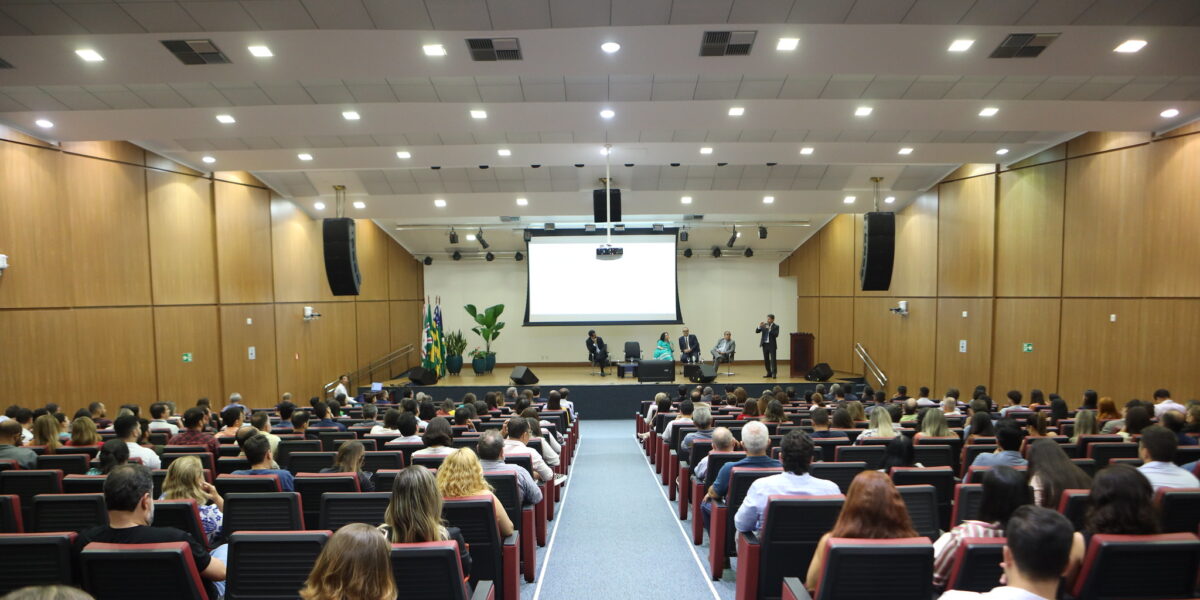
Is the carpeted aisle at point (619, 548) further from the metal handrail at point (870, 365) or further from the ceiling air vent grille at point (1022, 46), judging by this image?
the metal handrail at point (870, 365)

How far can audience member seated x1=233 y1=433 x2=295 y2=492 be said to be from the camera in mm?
4137

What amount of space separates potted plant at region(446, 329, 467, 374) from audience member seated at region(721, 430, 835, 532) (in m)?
14.9

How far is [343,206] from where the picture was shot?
13.7 metres

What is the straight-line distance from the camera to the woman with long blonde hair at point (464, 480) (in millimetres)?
3422

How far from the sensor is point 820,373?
50.8 ft

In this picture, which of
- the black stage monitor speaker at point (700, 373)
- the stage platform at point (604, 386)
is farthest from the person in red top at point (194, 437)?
the black stage monitor speaker at point (700, 373)

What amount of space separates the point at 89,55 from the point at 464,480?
587 cm

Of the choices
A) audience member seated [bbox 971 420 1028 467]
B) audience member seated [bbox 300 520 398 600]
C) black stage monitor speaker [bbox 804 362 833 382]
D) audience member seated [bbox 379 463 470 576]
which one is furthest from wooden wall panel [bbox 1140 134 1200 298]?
audience member seated [bbox 300 520 398 600]

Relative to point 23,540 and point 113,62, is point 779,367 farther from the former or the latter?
point 23,540

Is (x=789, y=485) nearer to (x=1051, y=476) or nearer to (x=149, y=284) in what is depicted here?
(x=1051, y=476)

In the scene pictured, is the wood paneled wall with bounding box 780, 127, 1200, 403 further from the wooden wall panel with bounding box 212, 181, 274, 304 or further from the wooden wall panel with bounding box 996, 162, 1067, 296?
the wooden wall panel with bounding box 212, 181, 274, 304

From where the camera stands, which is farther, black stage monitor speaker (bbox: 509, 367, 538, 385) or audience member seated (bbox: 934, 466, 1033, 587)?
black stage monitor speaker (bbox: 509, 367, 538, 385)

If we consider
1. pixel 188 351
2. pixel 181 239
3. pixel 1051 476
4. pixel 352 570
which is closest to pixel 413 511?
pixel 352 570

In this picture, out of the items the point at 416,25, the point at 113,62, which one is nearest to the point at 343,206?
the point at 113,62
